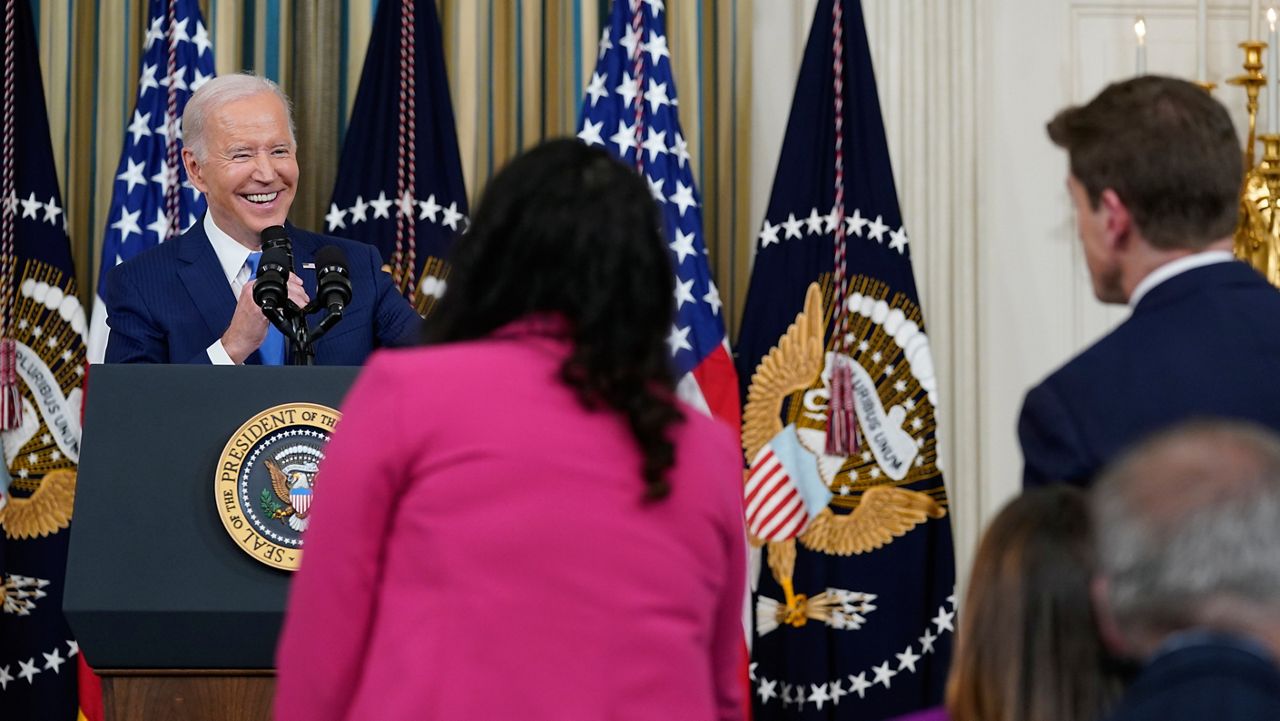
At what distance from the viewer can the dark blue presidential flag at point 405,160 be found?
541cm

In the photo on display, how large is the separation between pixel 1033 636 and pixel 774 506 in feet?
12.1

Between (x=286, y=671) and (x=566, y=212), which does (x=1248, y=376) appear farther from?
(x=286, y=671)

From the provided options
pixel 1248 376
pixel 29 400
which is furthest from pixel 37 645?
pixel 1248 376

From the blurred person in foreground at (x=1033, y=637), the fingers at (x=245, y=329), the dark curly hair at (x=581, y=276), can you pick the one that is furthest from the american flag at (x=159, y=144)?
the blurred person in foreground at (x=1033, y=637)

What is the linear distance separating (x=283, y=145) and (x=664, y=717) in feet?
7.94

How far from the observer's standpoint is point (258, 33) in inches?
231

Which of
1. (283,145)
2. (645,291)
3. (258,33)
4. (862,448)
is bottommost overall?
(862,448)

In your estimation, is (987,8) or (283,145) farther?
(987,8)

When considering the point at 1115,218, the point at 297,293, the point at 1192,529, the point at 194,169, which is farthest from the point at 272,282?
the point at 1192,529

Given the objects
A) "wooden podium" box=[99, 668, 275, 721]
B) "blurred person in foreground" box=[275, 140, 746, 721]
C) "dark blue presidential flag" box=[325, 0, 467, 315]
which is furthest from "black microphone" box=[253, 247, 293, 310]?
"dark blue presidential flag" box=[325, 0, 467, 315]

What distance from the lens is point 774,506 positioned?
212 inches

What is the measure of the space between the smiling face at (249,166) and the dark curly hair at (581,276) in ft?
6.75

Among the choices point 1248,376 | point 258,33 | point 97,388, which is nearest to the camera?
point 1248,376

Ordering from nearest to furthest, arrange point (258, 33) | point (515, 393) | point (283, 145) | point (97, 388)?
point (515, 393)
point (97, 388)
point (283, 145)
point (258, 33)
